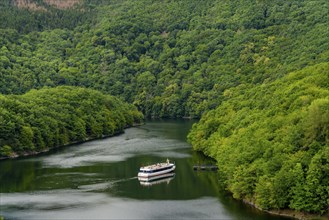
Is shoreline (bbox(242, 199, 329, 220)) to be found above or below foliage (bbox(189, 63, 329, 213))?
below

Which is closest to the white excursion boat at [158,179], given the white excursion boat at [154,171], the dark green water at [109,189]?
the white excursion boat at [154,171]

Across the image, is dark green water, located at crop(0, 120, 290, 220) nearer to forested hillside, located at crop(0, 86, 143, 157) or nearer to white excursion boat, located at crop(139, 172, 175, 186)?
white excursion boat, located at crop(139, 172, 175, 186)

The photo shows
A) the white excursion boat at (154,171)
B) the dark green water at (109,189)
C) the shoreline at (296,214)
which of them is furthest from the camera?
the white excursion boat at (154,171)

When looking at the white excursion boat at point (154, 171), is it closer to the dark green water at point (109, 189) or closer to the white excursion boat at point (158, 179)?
the white excursion boat at point (158, 179)

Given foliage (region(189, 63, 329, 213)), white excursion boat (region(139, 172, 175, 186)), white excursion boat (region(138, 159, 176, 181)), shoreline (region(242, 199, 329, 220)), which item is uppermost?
foliage (region(189, 63, 329, 213))

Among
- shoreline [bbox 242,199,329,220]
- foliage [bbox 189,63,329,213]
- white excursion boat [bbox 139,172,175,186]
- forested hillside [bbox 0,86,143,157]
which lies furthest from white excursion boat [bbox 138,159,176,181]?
→ forested hillside [bbox 0,86,143,157]

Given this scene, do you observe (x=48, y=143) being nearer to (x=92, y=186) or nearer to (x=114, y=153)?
(x=114, y=153)
